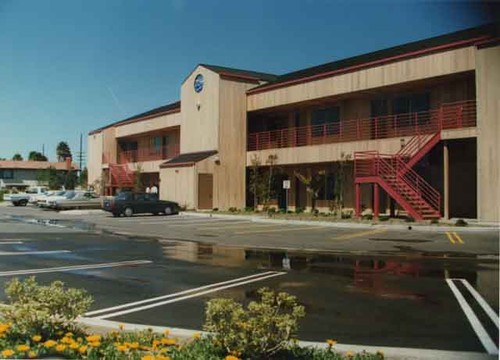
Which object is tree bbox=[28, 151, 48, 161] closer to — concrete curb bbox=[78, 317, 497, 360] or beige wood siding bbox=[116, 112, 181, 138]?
beige wood siding bbox=[116, 112, 181, 138]

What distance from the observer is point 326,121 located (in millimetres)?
32312

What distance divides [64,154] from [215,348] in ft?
516

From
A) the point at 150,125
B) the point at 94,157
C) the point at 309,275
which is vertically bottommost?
the point at 309,275

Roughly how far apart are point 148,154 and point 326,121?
21252 mm

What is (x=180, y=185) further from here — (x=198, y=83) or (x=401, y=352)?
(x=401, y=352)

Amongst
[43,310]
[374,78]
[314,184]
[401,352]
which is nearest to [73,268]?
[43,310]

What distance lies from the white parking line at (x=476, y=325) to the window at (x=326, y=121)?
2291cm

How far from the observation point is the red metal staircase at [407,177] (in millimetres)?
23531

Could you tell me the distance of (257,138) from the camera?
117ft

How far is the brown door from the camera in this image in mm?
34562

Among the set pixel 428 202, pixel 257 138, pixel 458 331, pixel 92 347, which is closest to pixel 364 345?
pixel 458 331

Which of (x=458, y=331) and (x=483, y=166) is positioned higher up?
(x=483, y=166)

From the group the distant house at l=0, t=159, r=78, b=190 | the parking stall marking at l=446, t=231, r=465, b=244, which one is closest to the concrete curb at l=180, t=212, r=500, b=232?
the parking stall marking at l=446, t=231, r=465, b=244

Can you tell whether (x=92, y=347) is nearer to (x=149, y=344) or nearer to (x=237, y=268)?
(x=149, y=344)
